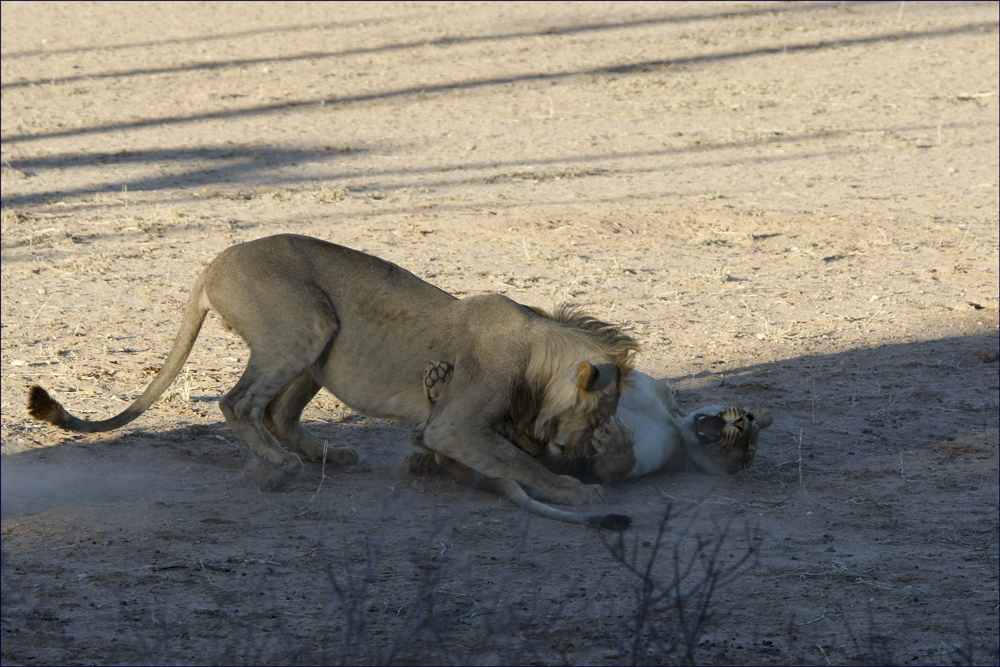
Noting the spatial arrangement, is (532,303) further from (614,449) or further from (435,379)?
(614,449)

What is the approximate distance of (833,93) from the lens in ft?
51.9

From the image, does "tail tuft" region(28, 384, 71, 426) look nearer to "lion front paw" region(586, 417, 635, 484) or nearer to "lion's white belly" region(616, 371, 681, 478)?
"lion front paw" region(586, 417, 635, 484)

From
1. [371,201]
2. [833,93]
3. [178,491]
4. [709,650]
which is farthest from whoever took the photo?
[833,93]

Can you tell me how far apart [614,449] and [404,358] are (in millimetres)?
1055

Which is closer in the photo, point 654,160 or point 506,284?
point 506,284

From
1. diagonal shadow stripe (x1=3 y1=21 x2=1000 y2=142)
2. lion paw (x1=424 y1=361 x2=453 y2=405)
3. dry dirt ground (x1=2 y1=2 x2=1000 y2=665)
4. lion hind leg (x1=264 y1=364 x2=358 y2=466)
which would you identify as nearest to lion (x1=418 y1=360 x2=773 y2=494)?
lion paw (x1=424 y1=361 x2=453 y2=405)

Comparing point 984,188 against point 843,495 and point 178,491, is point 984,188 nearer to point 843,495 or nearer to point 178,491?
point 843,495

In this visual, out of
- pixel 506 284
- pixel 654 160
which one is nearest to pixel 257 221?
pixel 506 284

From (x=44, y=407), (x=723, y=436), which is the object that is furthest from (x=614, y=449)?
(x=44, y=407)

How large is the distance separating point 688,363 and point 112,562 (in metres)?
4.05

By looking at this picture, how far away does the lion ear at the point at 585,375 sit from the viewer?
16.3 ft

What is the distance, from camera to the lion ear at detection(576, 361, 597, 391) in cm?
497

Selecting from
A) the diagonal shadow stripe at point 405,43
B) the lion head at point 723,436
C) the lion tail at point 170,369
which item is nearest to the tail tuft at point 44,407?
the lion tail at point 170,369

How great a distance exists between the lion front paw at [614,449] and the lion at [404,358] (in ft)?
0.18
